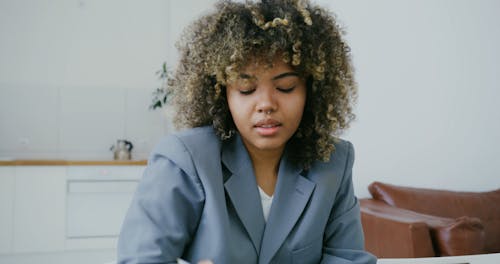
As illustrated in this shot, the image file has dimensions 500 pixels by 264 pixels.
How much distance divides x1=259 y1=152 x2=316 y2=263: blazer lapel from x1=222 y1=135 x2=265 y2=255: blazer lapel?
0.07 ft

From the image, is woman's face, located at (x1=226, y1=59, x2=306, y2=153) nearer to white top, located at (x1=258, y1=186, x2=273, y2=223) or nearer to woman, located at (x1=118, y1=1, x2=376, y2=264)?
woman, located at (x1=118, y1=1, x2=376, y2=264)

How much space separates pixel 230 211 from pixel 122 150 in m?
3.25

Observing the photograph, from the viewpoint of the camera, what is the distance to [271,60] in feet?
3.12

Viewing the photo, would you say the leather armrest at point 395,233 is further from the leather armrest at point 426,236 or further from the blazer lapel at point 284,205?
the blazer lapel at point 284,205

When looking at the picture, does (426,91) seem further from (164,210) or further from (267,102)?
(164,210)

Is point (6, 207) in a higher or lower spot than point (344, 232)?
lower

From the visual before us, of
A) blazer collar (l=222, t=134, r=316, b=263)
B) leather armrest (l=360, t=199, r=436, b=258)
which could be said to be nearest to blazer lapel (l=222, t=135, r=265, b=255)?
blazer collar (l=222, t=134, r=316, b=263)

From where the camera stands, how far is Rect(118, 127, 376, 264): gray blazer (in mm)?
886

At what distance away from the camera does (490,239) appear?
7.96 feet

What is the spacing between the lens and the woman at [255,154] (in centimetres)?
91

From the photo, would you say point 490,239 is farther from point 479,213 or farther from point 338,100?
point 338,100

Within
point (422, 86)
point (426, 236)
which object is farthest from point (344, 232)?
point (422, 86)

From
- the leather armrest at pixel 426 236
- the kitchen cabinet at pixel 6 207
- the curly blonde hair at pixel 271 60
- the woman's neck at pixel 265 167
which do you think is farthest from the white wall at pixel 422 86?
the kitchen cabinet at pixel 6 207

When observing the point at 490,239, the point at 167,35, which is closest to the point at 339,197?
the point at 490,239
